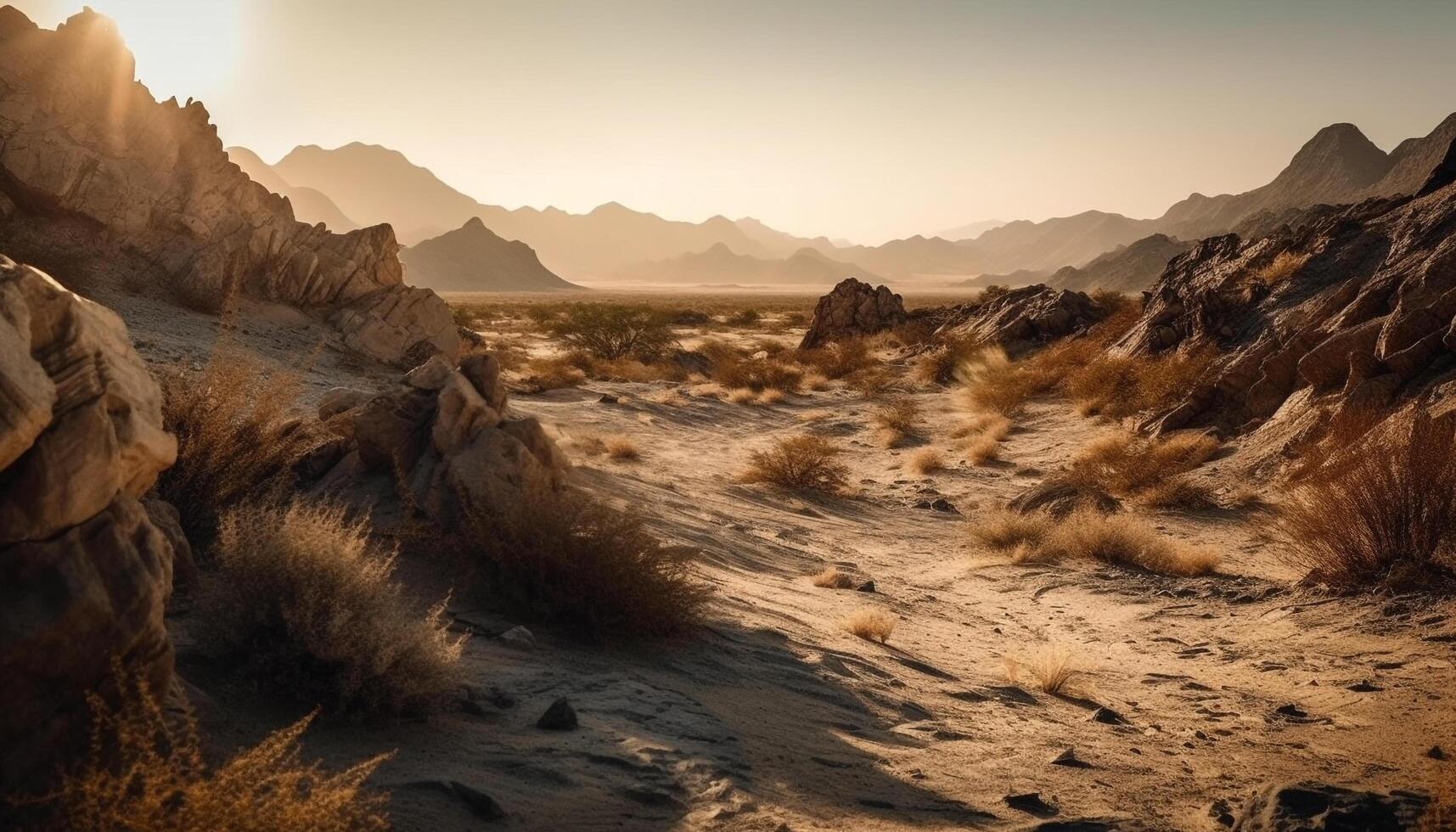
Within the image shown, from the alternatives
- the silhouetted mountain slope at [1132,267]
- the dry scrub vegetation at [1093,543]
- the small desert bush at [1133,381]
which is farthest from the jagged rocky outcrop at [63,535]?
the silhouetted mountain slope at [1132,267]

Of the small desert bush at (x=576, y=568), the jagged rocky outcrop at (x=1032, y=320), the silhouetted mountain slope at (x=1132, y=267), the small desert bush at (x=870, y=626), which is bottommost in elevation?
the small desert bush at (x=870, y=626)

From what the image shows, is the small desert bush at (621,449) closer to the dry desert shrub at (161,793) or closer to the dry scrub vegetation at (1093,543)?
the dry scrub vegetation at (1093,543)

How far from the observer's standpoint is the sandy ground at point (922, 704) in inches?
171

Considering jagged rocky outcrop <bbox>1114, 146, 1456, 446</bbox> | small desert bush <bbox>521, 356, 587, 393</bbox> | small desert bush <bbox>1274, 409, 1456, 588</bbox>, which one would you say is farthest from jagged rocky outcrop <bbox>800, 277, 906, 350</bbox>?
small desert bush <bbox>1274, 409, 1456, 588</bbox>

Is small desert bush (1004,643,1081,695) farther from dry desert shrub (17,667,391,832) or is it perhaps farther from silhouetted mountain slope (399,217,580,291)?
silhouetted mountain slope (399,217,580,291)

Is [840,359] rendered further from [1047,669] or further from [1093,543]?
[1047,669]

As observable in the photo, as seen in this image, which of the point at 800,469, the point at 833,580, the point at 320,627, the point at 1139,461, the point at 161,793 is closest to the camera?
the point at 161,793

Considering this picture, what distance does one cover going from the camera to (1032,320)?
28250mm

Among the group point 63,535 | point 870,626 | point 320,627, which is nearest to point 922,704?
point 870,626

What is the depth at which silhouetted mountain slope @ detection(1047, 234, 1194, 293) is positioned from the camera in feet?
375

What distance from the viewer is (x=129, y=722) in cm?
323

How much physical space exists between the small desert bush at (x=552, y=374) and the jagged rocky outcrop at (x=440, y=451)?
531 inches

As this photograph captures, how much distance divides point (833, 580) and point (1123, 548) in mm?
3215

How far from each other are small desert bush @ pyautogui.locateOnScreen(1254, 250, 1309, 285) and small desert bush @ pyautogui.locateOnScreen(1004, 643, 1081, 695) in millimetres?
12923
